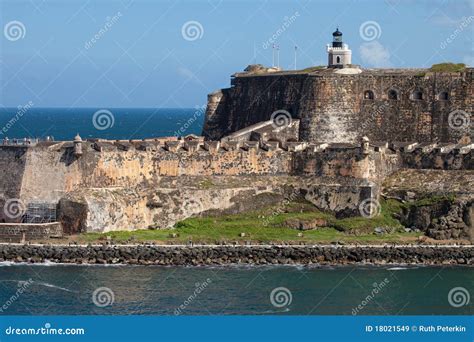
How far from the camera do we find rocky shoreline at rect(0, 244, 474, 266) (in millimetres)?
53344

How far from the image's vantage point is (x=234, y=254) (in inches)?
2125

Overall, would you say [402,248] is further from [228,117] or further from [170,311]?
[228,117]

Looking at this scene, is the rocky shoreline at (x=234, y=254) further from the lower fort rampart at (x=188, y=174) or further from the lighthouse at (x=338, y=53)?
the lighthouse at (x=338, y=53)

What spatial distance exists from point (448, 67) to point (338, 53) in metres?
5.69

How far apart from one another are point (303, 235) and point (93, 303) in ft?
40.7

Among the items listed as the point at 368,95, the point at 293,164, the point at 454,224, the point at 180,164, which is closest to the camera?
the point at 454,224

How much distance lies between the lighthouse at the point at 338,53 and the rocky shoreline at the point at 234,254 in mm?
17255

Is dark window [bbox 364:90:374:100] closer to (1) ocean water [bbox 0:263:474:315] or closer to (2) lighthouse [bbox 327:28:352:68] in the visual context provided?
(2) lighthouse [bbox 327:28:352:68]

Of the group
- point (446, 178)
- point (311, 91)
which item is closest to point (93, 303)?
point (446, 178)

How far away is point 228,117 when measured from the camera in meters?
77.4

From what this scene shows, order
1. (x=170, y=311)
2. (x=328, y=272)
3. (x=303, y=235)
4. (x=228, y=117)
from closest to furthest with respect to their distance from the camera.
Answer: (x=170, y=311), (x=328, y=272), (x=303, y=235), (x=228, y=117)

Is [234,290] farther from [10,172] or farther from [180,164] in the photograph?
[10,172]

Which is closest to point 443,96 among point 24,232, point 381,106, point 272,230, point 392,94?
point 392,94

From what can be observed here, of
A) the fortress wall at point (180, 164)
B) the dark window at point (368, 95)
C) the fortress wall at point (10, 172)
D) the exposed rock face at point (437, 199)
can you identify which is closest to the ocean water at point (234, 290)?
the exposed rock face at point (437, 199)
